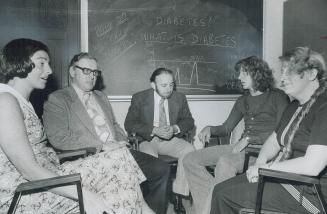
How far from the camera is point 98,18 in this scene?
137 inches

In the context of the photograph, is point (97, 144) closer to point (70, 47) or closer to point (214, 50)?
point (70, 47)

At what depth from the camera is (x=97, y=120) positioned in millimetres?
2822

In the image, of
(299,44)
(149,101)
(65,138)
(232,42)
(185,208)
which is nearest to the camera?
(65,138)

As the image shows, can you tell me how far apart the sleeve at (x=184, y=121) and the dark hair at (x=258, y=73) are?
65 cm

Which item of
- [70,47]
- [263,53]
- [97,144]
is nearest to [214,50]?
[263,53]

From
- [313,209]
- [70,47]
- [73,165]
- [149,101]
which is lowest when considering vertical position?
[313,209]

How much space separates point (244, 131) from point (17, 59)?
2.02 metres

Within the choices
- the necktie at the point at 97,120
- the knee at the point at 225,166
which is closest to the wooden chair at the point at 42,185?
the necktie at the point at 97,120

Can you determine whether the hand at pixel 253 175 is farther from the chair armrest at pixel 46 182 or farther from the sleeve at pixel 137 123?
the sleeve at pixel 137 123

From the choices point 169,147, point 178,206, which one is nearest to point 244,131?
point 169,147

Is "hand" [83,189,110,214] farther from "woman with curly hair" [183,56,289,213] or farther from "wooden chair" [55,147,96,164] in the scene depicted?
"woman with curly hair" [183,56,289,213]

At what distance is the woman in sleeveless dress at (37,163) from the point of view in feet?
5.32

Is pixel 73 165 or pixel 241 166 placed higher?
pixel 73 165

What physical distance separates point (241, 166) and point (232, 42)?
67.1 inches
